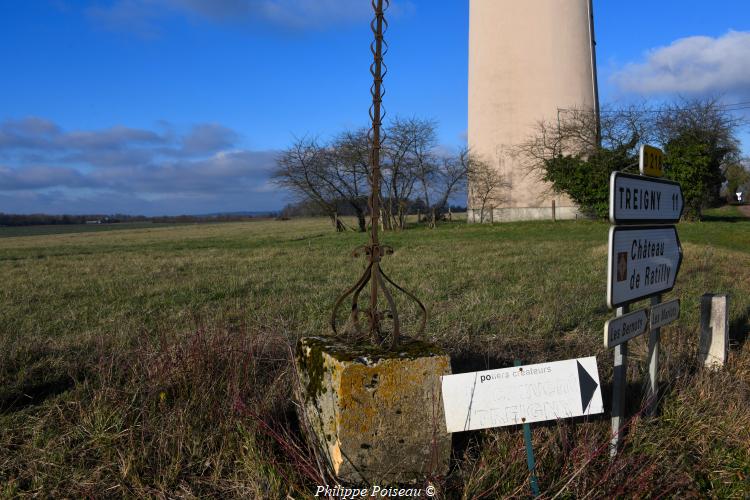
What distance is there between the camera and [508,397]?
10.0 feet

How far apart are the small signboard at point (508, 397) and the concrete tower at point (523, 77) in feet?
107

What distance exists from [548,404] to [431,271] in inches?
368

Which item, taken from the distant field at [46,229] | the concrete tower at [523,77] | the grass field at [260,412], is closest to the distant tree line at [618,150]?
the concrete tower at [523,77]

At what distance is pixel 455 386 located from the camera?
3.05 m

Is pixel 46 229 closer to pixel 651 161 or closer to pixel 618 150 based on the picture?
pixel 618 150

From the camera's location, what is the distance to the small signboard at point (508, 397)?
304cm

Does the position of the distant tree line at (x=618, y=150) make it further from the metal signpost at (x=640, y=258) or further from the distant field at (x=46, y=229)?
the distant field at (x=46, y=229)

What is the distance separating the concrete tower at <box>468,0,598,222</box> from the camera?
32.9 meters

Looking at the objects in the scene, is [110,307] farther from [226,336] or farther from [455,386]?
[455,386]

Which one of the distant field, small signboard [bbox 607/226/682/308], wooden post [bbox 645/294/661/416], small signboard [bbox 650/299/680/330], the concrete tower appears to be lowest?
the distant field

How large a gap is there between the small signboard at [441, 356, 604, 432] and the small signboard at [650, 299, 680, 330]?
91 centimetres

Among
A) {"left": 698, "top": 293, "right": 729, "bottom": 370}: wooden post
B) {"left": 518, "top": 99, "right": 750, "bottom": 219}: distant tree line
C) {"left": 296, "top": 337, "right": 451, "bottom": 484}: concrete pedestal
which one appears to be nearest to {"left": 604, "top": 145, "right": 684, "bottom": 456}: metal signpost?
{"left": 296, "top": 337, "right": 451, "bottom": 484}: concrete pedestal

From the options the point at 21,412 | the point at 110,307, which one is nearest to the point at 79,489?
the point at 21,412

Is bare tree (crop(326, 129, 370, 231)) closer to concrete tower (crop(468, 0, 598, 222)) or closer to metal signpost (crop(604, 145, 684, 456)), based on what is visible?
concrete tower (crop(468, 0, 598, 222))
